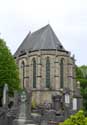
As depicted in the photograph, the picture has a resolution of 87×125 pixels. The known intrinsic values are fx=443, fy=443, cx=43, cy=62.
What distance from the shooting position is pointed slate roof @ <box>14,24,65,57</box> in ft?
221

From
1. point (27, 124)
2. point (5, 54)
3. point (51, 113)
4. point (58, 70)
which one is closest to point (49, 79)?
point (58, 70)

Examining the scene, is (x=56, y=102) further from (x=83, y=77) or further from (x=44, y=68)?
(x=83, y=77)

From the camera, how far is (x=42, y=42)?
68.5 meters

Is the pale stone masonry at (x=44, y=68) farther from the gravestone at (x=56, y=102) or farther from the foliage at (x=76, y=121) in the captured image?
the foliage at (x=76, y=121)

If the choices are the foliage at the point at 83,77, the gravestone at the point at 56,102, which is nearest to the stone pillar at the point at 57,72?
the foliage at the point at 83,77

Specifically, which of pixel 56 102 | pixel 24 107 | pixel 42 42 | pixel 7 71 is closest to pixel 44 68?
pixel 42 42

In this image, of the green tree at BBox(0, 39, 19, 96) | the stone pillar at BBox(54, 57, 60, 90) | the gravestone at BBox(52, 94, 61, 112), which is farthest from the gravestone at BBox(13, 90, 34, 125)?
the stone pillar at BBox(54, 57, 60, 90)

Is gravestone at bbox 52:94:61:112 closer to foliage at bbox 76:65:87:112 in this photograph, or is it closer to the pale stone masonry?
the pale stone masonry

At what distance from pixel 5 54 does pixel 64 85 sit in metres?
16.1

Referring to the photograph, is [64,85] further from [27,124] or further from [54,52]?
[27,124]

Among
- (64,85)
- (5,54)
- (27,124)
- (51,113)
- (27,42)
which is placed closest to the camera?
(27,124)

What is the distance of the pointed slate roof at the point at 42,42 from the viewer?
67.5 metres

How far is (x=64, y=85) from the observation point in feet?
218

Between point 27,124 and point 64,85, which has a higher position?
point 64,85
